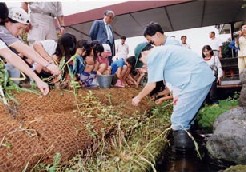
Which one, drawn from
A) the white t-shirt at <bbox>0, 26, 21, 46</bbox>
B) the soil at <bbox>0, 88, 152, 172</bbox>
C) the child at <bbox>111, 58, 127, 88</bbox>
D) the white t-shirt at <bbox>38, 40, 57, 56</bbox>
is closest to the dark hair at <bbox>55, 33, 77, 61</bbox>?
the white t-shirt at <bbox>38, 40, 57, 56</bbox>

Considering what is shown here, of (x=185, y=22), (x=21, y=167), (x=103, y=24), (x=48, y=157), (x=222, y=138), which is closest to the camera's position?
(x=21, y=167)

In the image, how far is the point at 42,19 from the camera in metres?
4.83

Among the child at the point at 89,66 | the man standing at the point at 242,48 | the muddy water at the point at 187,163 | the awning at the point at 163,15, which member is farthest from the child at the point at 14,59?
the awning at the point at 163,15

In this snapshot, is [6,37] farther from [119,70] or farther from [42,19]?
[119,70]

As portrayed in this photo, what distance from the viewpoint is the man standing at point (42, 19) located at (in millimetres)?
4691

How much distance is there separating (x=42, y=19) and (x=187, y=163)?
3.02 metres

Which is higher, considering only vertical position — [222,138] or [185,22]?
[185,22]

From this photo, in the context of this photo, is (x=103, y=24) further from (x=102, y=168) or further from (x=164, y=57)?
(x=102, y=168)

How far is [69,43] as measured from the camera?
3.84 metres

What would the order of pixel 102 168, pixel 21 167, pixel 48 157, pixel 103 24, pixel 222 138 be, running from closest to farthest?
pixel 21 167
pixel 48 157
pixel 102 168
pixel 222 138
pixel 103 24

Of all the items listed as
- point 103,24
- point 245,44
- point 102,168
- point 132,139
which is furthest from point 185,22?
point 102,168

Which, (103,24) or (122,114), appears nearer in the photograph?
(122,114)

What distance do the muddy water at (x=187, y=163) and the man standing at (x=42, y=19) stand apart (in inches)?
100

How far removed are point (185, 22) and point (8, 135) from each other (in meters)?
7.77
